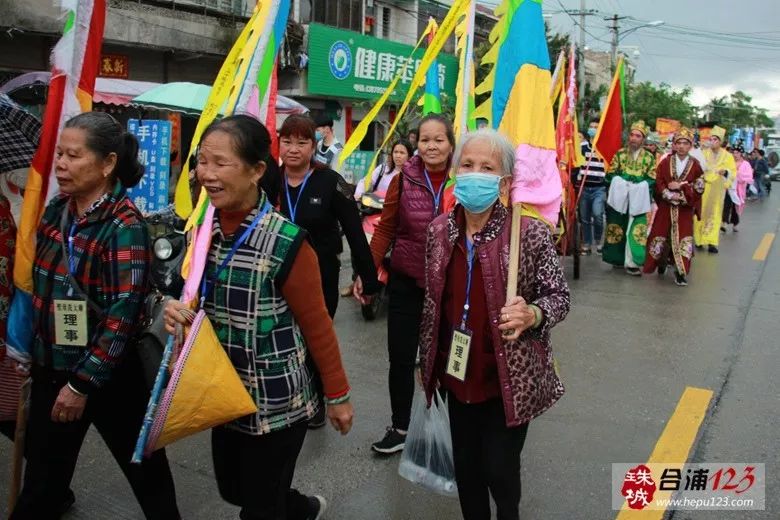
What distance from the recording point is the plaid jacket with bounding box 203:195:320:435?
229cm

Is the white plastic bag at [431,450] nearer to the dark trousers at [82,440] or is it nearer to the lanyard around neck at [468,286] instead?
the lanyard around neck at [468,286]

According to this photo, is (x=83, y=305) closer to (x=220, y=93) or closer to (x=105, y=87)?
(x=220, y=93)

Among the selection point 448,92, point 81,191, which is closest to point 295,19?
point 448,92

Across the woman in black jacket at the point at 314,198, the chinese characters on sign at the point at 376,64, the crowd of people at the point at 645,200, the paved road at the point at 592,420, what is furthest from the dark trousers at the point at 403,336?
the chinese characters on sign at the point at 376,64

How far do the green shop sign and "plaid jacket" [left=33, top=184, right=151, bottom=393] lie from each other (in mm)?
16832

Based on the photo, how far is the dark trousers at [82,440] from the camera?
252 cm

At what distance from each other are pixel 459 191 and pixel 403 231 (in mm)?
1373

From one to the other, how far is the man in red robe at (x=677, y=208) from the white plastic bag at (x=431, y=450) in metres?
6.47

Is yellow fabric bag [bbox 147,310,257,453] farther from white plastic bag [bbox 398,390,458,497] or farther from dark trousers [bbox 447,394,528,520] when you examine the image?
white plastic bag [bbox 398,390,458,497]

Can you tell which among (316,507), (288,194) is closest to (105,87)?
(288,194)

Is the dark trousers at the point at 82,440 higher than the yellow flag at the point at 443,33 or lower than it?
lower

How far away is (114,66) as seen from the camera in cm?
1561

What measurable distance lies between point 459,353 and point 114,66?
15017mm

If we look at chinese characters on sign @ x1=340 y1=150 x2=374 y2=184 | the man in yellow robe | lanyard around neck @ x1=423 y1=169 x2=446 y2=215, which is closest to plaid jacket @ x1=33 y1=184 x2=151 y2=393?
lanyard around neck @ x1=423 y1=169 x2=446 y2=215
